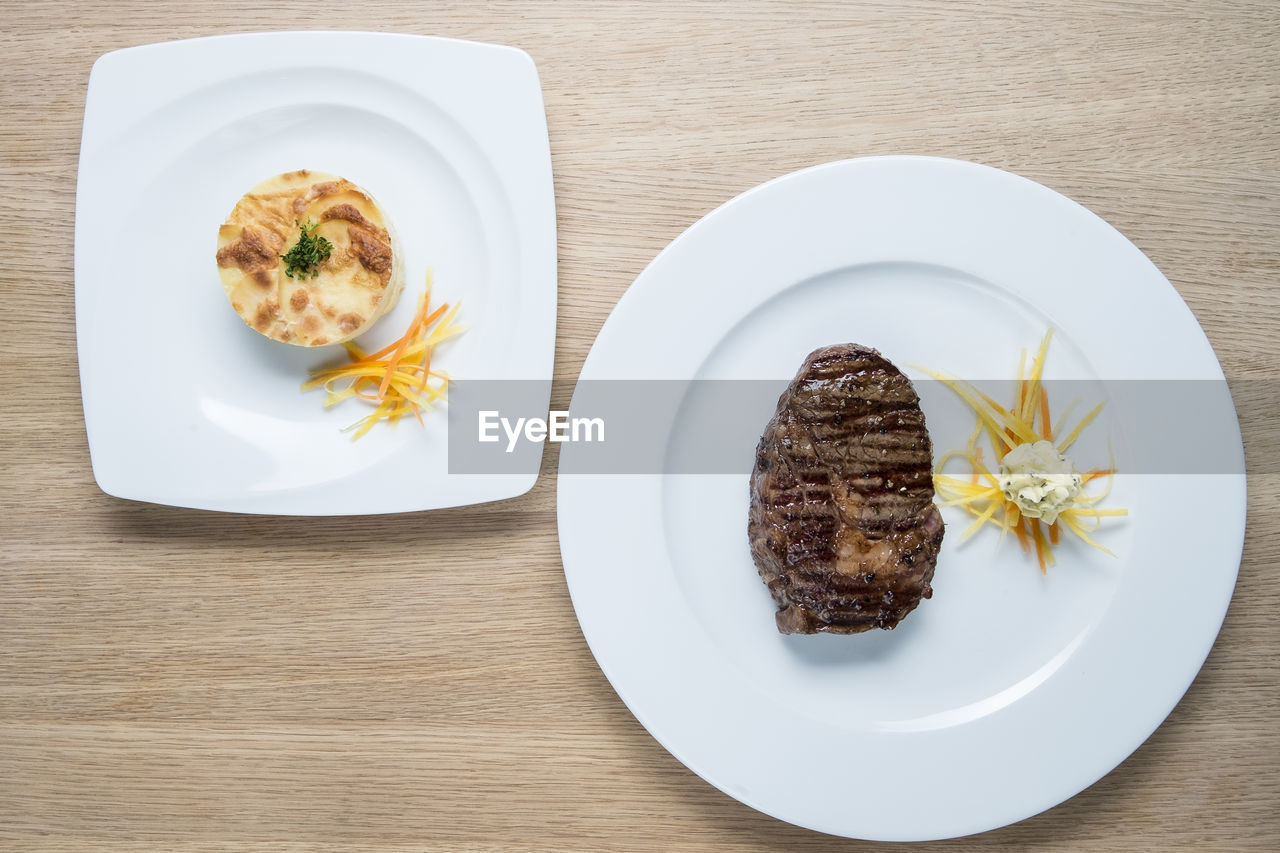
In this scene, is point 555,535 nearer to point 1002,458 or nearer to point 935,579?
point 935,579

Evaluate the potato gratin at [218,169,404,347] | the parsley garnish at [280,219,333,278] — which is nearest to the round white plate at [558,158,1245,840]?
the potato gratin at [218,169,404,347]

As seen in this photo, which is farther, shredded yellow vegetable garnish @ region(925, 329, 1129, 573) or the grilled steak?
shredded yellow vegetable garnish @ region(925, 329, 1129, 573)

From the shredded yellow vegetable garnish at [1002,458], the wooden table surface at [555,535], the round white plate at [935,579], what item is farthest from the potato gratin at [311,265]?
the shredded yellow vegetable garnish at [1002,458]

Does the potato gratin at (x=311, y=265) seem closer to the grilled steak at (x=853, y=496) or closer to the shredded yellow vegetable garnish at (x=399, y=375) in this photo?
the shredded yellow vegetable garnish at (x=399, y=375)

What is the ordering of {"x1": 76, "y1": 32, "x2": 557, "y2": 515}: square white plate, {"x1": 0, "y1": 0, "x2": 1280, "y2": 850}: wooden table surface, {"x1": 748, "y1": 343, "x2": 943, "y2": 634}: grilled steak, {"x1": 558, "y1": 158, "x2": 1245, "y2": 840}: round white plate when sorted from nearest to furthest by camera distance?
{"x1": 748, "y1": 343, "x2": 943, "y2": 634}: grilled steak → {"x1": 558, "y1": 158, "x2": 1245, "y2": 840}: round white plate → {"x1": 76, "y1": 32, "x2": 557, "y2": 515}: square white plate → {"x1": 0, "y1": 0, "x2": 1280, "y2": 850}: wooden table surface

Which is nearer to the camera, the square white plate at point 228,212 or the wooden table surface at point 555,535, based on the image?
the square white plate at point 228,212

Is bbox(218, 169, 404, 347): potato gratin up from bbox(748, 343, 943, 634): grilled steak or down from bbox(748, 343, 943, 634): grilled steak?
up

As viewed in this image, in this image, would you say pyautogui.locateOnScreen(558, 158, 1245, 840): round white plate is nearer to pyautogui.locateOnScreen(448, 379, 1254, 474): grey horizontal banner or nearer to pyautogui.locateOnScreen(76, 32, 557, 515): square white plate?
pyautogui.locateOnScreen(448, 379, 1254, 474): grey horizontal banner
